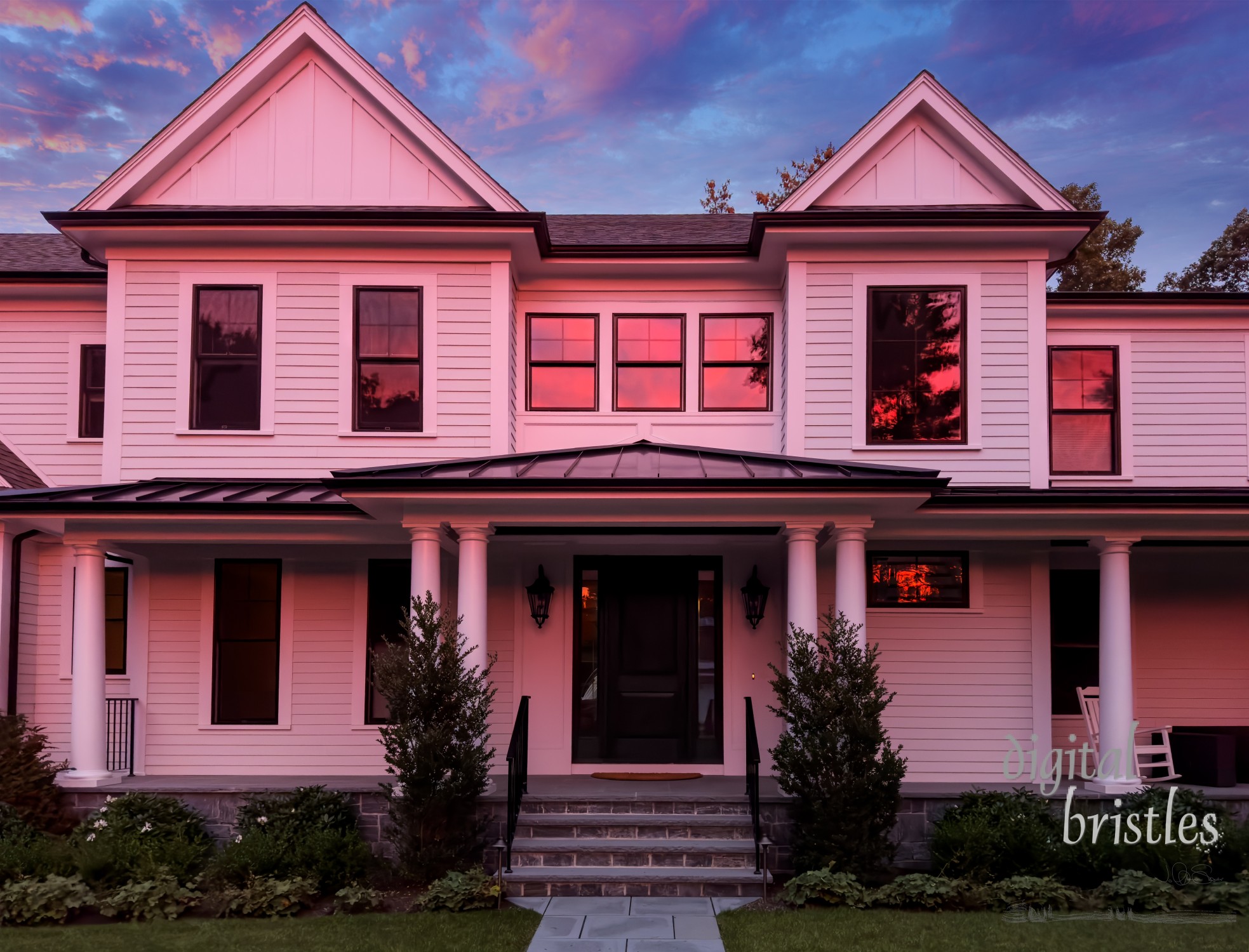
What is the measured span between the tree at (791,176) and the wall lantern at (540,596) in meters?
17.3

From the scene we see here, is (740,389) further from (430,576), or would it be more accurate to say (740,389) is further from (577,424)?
(430,576)

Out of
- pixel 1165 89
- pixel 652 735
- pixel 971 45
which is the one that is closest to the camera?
pixel 652 735

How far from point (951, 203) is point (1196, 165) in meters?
19.7

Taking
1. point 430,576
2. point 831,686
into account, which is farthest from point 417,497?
point 831,686

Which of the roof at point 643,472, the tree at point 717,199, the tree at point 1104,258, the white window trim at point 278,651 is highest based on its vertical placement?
the tree at point 717,199

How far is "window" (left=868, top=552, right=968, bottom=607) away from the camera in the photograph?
12.0 m

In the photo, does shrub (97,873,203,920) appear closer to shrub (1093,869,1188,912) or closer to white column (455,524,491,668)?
white column (455,524,491,668)

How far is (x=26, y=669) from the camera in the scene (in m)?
12.6

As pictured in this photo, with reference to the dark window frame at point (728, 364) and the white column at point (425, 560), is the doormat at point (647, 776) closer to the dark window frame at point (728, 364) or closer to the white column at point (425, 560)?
the white column at point (425, 560)

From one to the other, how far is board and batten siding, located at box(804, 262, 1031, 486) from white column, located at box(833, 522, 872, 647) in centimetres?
204

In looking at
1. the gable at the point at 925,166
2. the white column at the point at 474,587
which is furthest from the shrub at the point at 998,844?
the gable at the point at 925,166

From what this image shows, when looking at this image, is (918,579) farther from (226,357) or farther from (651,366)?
(226,357)

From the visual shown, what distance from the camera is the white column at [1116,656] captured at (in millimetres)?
10562

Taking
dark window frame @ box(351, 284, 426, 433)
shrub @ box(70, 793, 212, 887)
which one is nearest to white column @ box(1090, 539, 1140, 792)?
Result: dark window frame @ box(351, 284, 426, 433)
